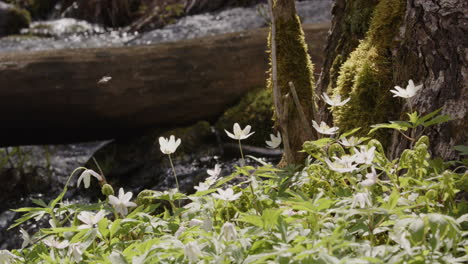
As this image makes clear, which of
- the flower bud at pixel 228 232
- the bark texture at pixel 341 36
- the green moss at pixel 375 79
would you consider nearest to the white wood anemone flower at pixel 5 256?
the flower bud at pixel 228 232

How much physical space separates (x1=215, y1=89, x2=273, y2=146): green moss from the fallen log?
0.35 ft

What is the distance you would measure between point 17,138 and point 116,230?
3740 millimetres

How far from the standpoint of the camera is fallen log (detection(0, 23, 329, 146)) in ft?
15.4

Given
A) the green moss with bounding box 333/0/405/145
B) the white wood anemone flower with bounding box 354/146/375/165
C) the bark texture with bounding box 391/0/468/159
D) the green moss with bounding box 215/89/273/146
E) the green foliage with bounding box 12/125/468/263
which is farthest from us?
the green moss with bounding box 215/89/273/146

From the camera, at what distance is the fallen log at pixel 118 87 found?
468cm

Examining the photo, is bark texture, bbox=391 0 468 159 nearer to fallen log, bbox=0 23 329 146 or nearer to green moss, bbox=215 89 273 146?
green moss, bbox=215 89 273 146

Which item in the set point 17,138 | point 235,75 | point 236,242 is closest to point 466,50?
point 236,242

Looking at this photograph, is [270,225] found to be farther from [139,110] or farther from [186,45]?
[186,45]

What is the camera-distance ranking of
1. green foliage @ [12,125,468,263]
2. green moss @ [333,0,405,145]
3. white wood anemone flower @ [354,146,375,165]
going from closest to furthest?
green foliage @ [12,125,468,263], white wood anemone flower @ [354,146,375,165], green moss @ [333,0,405,145]

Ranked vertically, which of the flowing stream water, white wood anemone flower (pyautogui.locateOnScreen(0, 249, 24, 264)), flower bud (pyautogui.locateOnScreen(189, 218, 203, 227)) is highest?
flower bud (pyautogui.locateOnScreen(189, 218, 203, 227))

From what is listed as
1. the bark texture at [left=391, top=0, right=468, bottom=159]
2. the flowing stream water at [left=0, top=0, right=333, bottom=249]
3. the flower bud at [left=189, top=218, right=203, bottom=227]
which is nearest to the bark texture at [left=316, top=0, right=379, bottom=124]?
the flowing stream water at [left=0, top=0, right=333, bottom=249]

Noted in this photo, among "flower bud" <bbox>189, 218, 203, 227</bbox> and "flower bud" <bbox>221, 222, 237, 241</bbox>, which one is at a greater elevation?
"flower bud" <bbox>221, 222, 237, 241</bbox>

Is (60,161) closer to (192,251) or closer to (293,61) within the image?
(293,61)

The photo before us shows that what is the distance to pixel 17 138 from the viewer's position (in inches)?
190
